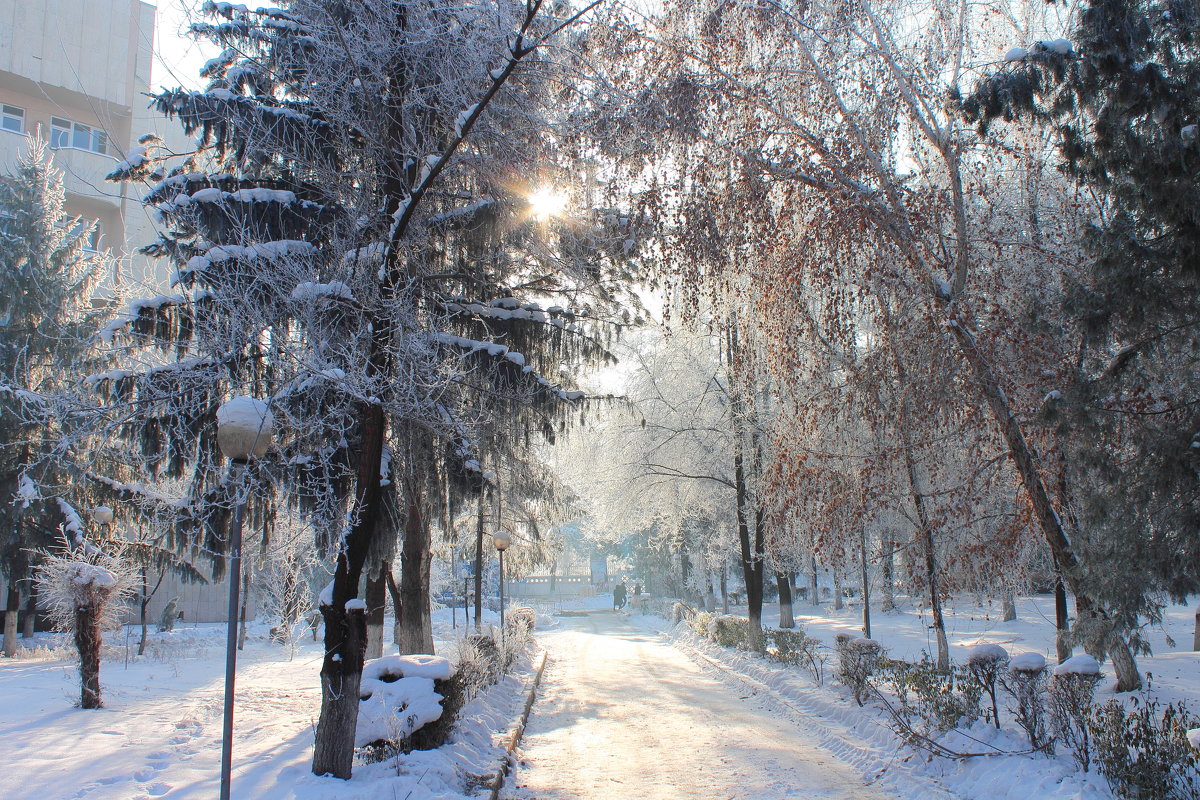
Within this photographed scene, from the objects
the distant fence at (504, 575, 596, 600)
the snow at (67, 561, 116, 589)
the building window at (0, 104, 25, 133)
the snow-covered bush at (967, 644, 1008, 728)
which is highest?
the building window at (0, 104, 25, 133)

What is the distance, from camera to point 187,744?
26.7 feet

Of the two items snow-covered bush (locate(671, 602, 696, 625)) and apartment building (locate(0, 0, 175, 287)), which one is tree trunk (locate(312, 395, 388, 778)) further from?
apartment building (locate(0, 0, 175, 287))

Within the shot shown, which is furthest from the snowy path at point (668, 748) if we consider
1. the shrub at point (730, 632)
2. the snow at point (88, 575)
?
the snow at point (88, 575)

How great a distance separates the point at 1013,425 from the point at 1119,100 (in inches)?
133

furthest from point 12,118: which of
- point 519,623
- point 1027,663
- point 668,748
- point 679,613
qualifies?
point 1027,663

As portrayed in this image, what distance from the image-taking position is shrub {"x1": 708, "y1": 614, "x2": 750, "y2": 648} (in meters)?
19.1

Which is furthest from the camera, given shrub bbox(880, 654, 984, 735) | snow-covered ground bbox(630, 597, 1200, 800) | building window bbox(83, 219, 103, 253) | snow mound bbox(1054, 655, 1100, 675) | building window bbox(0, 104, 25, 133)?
building window bbox(0, 104, 25, 133)

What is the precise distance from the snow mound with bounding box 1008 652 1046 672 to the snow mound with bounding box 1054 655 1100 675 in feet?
0.74

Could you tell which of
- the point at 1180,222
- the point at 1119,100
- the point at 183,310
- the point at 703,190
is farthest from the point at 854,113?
the point at 183,310

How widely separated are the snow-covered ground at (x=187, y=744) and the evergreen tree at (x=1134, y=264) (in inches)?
262

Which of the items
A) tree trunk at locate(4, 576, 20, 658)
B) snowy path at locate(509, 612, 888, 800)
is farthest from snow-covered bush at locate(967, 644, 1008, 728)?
tree trunk at locate(4, 576, 20, 658)

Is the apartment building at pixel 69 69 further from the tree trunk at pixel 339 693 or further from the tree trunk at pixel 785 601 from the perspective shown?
the tree trunk at pixel 339 693

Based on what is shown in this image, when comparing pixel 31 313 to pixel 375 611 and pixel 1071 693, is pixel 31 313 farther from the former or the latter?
pixel 1071 693

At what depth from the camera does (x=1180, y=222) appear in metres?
6.38
